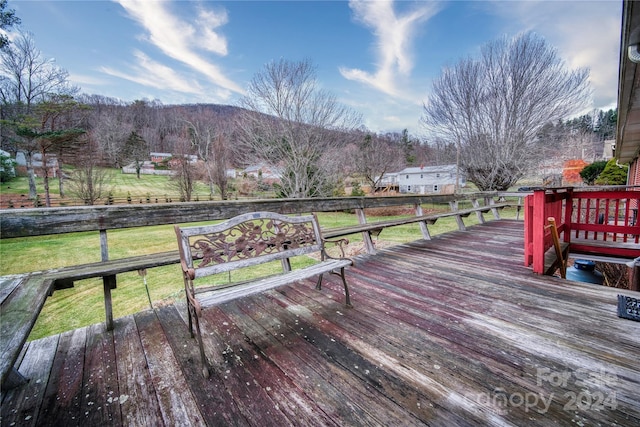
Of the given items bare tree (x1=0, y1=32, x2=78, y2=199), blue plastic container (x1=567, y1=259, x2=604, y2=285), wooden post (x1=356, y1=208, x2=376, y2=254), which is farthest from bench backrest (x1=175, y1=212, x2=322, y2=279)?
bare tree (x1=0, y1=32, x2=78, y2=199)

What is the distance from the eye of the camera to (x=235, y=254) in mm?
2111

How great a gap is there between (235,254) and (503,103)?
19479mm

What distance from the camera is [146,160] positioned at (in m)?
38.7

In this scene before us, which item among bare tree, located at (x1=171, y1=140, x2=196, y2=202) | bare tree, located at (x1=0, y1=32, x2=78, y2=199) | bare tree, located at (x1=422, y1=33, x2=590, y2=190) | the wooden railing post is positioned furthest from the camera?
bare tree, located at (x1=171, y1=140, x2=196, y2=202)

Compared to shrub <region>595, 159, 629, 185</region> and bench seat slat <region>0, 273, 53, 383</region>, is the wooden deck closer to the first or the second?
bench seat slat <region>0, 273, 53, 383</region>

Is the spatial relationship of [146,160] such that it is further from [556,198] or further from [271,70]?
[556,198]

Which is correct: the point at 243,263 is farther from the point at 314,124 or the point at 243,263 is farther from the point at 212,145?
the point at 212,145

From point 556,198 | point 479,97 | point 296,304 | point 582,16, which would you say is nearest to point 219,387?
point 296,304

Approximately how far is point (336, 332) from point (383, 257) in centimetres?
214

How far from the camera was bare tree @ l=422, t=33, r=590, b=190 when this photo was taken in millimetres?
14625

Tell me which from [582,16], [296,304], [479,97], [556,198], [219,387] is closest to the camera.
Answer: [219,387]

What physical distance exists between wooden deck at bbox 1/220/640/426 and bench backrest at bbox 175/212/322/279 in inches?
20.9

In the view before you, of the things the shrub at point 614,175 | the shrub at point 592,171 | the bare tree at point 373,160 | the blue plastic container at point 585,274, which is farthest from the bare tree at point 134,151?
the shrub at point 592,171

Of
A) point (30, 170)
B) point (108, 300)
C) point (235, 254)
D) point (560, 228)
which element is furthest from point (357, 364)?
point (30, 170)
